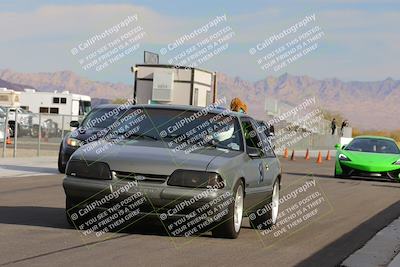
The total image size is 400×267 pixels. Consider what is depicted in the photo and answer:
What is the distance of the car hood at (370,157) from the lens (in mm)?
23734

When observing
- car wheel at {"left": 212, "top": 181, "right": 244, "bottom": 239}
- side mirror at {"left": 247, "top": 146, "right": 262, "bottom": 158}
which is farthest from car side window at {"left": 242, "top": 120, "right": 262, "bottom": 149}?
car wheel at {"left": 212, "top": 181, "right": 244, "bottom": 239}

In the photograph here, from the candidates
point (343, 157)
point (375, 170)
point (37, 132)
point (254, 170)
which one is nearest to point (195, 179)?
point (254, 170)

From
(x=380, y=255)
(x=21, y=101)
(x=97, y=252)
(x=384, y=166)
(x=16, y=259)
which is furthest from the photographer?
(x=21, y=101)

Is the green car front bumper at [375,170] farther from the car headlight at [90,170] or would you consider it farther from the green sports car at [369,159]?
the car headlight at [90,170]

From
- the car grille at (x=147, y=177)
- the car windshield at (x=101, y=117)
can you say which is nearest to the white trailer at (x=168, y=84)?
the car windshield at (x=101, y=117)

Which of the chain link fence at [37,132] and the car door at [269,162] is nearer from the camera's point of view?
the car door at [269,162]

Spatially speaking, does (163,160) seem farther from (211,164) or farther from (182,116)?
(182,116)

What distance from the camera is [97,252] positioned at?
828 cm

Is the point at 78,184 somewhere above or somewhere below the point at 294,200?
above

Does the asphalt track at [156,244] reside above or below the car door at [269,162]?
below

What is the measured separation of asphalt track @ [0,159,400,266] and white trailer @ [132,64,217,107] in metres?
15.3

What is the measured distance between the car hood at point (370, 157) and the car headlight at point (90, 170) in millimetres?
15313

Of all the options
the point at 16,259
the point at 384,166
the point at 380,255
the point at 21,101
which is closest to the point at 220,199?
the point at 380,255

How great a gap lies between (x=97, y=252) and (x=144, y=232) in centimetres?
172
